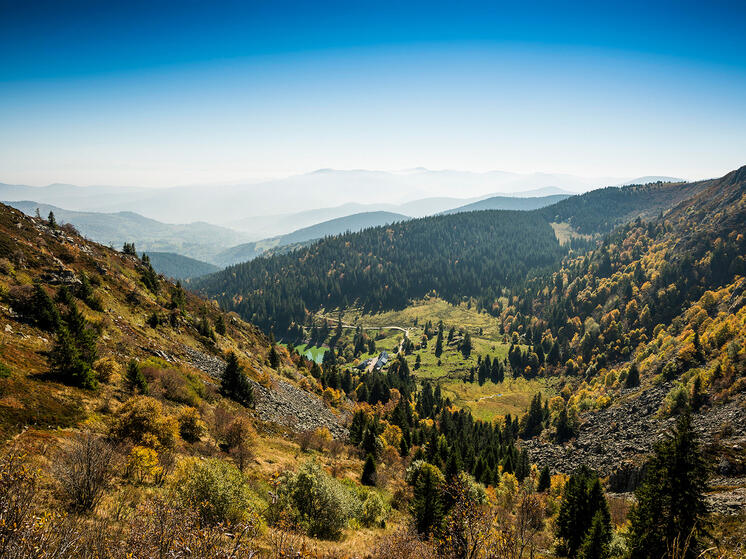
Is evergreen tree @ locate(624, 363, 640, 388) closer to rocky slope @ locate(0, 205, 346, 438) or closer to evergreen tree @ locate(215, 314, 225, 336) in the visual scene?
rocky slope @ locate(0, 205, 346, 438)

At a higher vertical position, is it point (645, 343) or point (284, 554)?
point (284, 554)

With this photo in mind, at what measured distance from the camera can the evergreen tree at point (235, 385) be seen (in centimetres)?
5362

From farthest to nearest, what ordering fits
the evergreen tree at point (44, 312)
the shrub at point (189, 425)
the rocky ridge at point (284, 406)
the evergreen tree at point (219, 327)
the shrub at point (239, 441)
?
the evergreen tree at point (219, 327) < the rocky ridge at point (284, 406) < the evergreen tree at point (44, 312) < the shrub at point (189, 425) < the shrub at point (239, 441)

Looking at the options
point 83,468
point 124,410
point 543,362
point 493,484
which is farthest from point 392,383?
point 83,468

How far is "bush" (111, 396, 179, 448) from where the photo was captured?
27.0 m

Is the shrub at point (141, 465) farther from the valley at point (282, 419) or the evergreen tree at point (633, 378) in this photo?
the evergreen tree at point (633, 378)

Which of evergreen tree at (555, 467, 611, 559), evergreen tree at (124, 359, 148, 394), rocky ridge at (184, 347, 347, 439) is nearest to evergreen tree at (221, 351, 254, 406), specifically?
rocky ridge at (184, 347, 347, 439)

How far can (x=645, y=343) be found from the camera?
518ft

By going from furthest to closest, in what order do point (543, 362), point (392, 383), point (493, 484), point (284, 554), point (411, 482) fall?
point (543, 362)
point (392, 383)
point (493, 484)
point (411, 482)
point (284, 554)

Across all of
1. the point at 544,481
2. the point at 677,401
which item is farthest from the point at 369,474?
the point at 677,401

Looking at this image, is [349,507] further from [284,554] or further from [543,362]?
[543,362]

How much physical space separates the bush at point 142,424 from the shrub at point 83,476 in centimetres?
803

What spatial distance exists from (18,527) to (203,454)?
25500 millimetres

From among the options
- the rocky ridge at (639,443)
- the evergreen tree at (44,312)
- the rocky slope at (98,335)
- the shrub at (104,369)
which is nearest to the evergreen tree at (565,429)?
the rocky ridge at (639,443)
